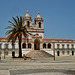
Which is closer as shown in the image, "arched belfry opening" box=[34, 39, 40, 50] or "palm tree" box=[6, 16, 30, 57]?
"palm tree" box=[6, 16, 30, 57]

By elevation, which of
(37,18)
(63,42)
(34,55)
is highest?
(37,18)

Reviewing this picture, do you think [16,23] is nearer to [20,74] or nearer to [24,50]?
[24,50]

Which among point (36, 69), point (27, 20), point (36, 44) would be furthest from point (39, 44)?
point (36, 69)

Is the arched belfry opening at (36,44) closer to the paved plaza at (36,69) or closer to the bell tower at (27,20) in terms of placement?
the bell tower at (27,20)

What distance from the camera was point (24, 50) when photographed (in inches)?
2078

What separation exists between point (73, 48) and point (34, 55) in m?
20.9

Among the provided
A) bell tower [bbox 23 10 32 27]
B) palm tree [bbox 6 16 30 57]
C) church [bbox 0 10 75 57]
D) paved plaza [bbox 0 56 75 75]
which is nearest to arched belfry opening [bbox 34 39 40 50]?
church [bbox 0 10 75 57]

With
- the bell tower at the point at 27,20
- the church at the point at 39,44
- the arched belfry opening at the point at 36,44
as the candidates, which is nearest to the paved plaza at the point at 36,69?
the church at the point at 39,44

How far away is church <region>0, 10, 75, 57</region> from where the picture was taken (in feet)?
180

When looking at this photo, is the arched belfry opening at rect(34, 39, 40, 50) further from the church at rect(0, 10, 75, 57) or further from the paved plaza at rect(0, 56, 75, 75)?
the paved plaza at rect(0, 56, 75, 75)

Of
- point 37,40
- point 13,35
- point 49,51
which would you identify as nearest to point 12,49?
point 37,40

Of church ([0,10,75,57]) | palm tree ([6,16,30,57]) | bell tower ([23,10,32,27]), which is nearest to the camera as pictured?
palm tree ([6,16,30,57])

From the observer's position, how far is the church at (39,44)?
54.9 m

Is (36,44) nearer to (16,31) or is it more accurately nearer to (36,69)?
(16,31)
